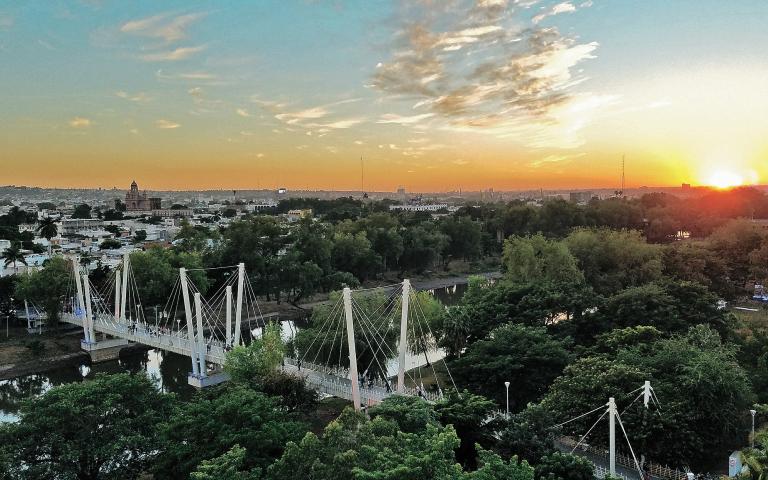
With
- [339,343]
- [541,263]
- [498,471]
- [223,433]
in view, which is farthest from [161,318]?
[498,471]

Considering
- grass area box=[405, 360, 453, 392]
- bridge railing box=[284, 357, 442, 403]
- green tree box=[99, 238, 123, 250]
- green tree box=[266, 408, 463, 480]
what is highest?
green tree box=[99, 238, 123, 250]

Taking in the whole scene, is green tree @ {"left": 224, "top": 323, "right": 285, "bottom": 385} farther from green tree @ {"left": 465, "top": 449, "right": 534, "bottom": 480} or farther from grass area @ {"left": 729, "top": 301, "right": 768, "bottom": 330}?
grass area @ {"left": 729, "top": 301, "right": 768, "bottom": 330}

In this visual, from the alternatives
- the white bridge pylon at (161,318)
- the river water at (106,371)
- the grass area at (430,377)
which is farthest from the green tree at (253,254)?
the grass area at (430,377)

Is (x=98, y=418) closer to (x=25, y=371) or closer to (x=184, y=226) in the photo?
(x=25, y=371)

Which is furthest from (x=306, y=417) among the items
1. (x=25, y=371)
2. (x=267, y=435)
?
(x=25, y=371)

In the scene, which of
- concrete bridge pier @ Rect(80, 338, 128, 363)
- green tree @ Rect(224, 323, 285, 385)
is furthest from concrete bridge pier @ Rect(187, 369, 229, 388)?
concrete bridge pier @ Rect(80, 338, 128, 363)

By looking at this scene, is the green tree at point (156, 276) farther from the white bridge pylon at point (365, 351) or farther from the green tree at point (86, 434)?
the green tree at point (86, 434)
